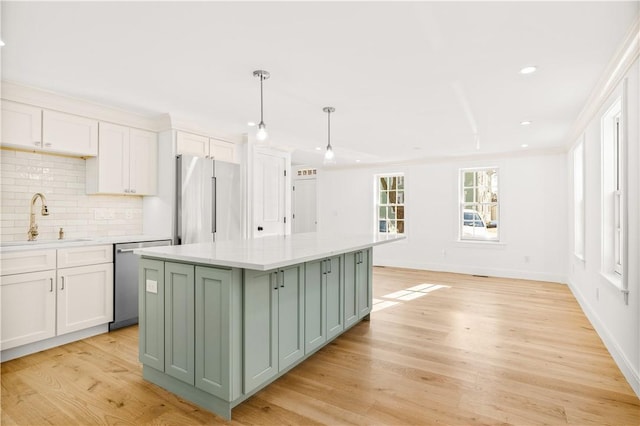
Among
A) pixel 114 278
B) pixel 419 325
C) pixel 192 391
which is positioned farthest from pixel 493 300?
pixel 114 278

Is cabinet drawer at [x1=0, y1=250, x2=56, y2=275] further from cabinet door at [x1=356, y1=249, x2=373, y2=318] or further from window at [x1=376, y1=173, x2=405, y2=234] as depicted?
window at [x1=376, y1=173, x2=405, y2=234]

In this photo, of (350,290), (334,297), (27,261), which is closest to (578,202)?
(350,290)

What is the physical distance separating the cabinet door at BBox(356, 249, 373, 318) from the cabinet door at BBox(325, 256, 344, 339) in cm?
41

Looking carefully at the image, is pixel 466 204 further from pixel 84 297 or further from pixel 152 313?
pixel 84 297

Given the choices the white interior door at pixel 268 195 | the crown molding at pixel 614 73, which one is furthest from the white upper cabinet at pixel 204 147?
the crown molding at pixel 614 73

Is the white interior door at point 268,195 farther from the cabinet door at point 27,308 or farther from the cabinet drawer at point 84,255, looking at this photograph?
the cabinet door at point 27,308

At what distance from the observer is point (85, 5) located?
6.33 feet

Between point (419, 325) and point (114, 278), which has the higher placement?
point (114, 278)

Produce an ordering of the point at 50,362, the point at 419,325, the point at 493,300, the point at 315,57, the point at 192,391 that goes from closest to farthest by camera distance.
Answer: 1. the point at 192,391
2. the point at 315,57
3. the point at 50,362
4. the point at 419,325
5. the point at 493,300

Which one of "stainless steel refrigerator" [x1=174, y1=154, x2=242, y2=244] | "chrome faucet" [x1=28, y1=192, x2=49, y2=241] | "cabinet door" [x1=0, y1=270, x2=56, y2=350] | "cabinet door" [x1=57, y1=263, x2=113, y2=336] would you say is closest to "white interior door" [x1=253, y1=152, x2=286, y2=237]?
"stainless steel refrigerator" [x1=174, y1=154, x2=242, y2=244]

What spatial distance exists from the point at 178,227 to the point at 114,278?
→ 857 mm

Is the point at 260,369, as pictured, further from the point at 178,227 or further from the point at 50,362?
the point at 178,227

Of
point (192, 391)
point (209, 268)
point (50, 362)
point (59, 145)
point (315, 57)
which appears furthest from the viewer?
point (59, 145)

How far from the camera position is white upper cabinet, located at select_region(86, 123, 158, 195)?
3.71 meters
